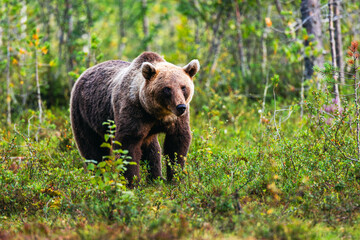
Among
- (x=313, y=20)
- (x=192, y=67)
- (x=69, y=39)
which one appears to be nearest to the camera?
(x=192, y=67)

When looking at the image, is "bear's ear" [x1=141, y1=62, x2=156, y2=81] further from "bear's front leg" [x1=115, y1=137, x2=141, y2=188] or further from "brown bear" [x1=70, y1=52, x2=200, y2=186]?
"bear's front leg" [x1=115, y1=137, x2=141, y2=188]

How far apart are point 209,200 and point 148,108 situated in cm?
149

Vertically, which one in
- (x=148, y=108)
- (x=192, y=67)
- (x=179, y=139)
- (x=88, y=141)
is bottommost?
(x=88, y=141)

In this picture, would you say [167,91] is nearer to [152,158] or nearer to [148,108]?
[148,108]

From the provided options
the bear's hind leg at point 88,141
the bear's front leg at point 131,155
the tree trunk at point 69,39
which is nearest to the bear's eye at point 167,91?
the bear's front leg at point 131,155

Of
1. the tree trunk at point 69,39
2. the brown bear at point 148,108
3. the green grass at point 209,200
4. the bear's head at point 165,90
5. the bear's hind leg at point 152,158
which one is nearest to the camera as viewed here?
the green grass at point 209,200

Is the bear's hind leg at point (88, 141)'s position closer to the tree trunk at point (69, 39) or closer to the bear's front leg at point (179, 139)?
the bear's front leg at point (179, 139)

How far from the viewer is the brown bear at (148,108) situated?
5359 millimetres

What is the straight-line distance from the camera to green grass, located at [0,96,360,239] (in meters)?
3.90

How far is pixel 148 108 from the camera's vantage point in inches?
214

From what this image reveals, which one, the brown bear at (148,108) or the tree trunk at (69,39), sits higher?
the tree trunk at (69,39)

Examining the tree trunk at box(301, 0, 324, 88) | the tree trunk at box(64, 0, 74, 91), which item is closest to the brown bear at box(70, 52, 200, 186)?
the tree trunk at box(301, 0, 324, 88)

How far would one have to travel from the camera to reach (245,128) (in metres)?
8.36

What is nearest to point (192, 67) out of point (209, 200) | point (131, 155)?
point (131, 155)
